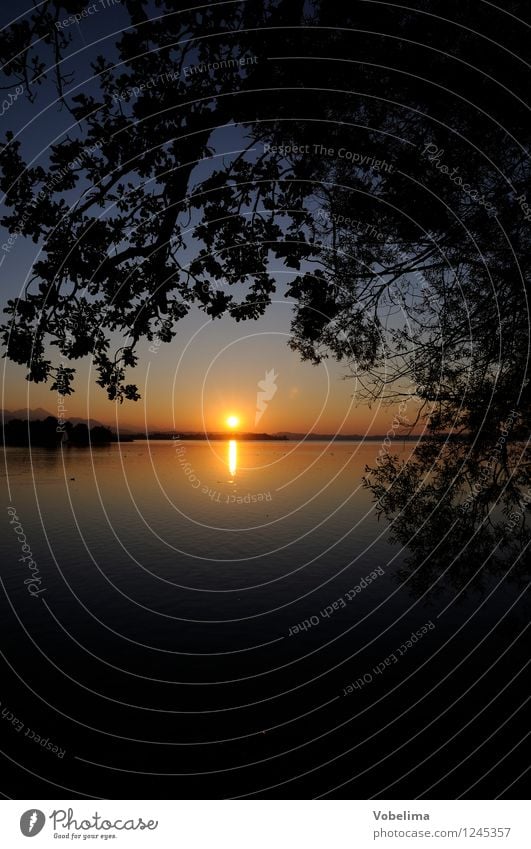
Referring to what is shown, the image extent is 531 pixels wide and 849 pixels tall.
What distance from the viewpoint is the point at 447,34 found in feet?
33.0

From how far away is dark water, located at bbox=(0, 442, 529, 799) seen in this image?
1258 cm

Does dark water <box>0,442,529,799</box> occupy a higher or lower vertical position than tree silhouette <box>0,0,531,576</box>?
lower

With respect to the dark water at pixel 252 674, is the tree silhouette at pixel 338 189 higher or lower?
higher
